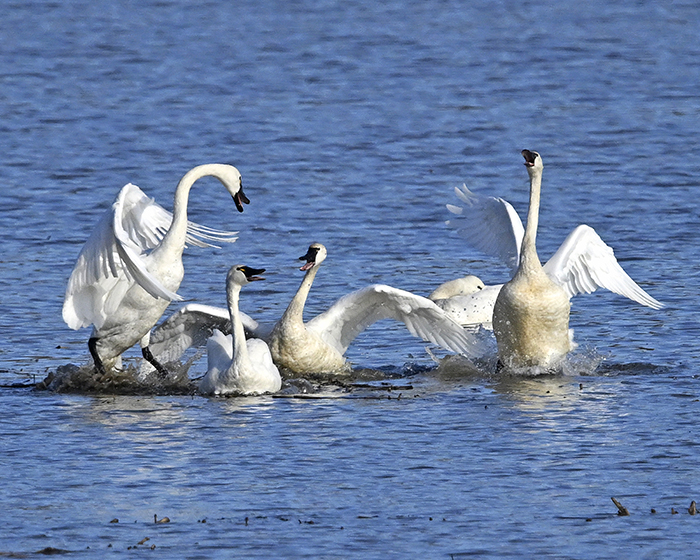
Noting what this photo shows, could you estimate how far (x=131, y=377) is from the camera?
11.0 metres

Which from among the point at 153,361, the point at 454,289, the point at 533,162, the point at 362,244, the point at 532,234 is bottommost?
the point at 153,361

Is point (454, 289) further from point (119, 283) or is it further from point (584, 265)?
point (119, 283)

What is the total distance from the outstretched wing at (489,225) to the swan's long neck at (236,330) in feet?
8.30

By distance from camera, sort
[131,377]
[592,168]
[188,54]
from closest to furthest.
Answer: [131,377] → [592,168] → [188,54]

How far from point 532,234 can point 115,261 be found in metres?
2.95

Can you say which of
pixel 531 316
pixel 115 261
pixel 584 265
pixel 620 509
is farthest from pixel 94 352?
pixel 620 509

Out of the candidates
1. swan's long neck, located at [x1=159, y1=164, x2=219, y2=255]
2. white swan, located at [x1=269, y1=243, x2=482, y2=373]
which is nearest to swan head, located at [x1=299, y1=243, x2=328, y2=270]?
white swan, located at [x1=269, y1=243, x2=482, y2=373]

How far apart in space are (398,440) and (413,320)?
2.73 m

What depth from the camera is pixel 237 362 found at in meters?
10.2

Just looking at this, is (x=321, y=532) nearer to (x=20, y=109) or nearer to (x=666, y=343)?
(x=666, y=343)

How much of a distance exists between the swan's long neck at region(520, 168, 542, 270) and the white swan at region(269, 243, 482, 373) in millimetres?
783

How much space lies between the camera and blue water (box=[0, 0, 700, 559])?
7555 mm

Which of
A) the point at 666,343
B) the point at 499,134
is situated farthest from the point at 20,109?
the point at 666,343

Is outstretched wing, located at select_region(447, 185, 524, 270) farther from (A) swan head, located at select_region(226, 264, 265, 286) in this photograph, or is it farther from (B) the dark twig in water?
(B) the dark twig in water
